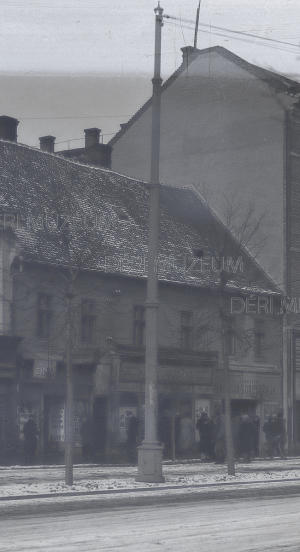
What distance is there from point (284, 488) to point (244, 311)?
1740 cm

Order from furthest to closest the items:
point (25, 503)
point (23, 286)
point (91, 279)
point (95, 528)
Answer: point (91, 279)
point (23, 286)
point (25, 503)
point (95, 528)

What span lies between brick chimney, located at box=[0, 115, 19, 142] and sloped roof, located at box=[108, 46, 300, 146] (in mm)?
8698

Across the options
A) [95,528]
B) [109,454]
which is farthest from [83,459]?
[95,528]

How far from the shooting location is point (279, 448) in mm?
34469

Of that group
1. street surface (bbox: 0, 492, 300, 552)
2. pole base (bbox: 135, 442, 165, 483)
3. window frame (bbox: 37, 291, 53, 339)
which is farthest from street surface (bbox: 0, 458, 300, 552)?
window frame (bbox: 37, 291, 53, 339)

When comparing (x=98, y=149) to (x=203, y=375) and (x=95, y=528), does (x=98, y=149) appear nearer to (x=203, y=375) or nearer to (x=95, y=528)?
(x=203, y=375)

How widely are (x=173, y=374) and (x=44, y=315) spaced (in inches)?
214

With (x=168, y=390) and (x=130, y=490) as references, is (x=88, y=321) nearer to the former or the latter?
(x=168, y=390)

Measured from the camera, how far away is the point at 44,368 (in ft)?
92.0

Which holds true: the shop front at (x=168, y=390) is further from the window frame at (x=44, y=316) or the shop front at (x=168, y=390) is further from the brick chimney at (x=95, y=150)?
the brick chimney at (x=95, y=150)

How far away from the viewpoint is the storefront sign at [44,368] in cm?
2775

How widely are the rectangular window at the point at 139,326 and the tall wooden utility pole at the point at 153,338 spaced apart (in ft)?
38.8

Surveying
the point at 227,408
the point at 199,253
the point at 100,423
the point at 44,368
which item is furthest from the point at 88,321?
the point at 227,408

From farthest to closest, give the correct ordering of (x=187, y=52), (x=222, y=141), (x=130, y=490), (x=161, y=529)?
(x=187, y=52)
(x=222, y=141)
(x=130, y=490)
(x=161, y=529)
